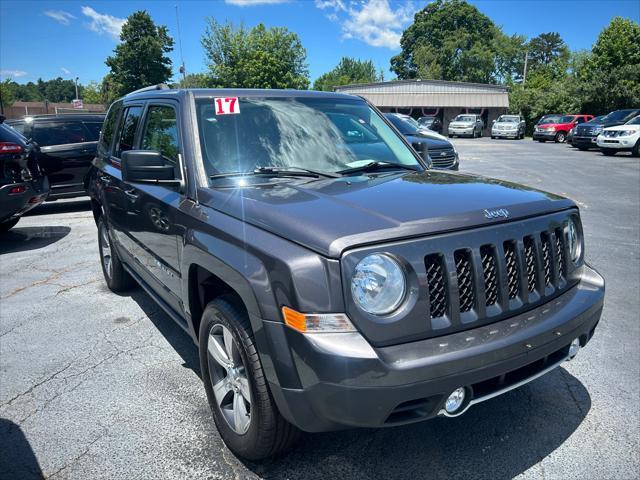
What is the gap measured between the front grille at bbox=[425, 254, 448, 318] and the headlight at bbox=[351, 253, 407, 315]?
0.14 meters

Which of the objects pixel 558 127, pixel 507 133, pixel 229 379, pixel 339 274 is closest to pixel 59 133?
pixel 229 379

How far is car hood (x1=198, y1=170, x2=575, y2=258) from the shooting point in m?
2.04

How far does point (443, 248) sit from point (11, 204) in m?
6.78

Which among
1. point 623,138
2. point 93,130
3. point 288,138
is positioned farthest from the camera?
point 623,138

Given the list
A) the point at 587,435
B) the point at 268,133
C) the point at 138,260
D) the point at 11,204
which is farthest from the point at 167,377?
the point at 11,204

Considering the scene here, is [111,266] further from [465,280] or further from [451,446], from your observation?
[465,280]

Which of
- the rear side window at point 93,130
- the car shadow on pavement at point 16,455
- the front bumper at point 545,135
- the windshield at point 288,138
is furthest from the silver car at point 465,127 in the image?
the car shadow on pavement at point 16,455

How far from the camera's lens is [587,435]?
2.71 meters

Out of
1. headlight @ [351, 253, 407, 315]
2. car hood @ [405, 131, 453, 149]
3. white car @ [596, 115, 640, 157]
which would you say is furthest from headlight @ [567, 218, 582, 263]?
white car @ [596, 115, 640, 157]

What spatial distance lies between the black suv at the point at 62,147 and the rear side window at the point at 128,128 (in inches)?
234

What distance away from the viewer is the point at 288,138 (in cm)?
318

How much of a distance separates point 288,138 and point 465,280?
5.17ft

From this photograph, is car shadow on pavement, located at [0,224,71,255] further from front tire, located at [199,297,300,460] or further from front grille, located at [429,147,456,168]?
Result: front grille, located at [429,147,456,168]

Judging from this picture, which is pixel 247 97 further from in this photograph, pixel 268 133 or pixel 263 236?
pixel 263 236
